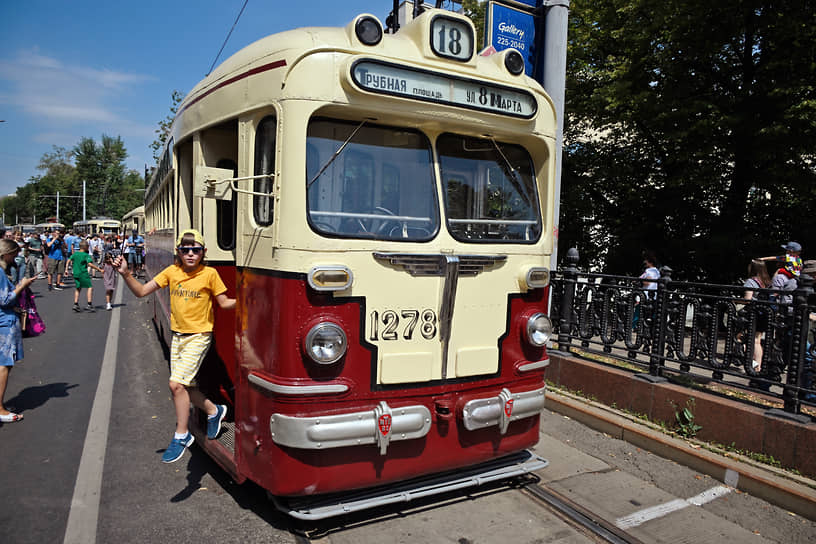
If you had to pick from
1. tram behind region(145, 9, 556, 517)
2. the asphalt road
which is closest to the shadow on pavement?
the asphalt road

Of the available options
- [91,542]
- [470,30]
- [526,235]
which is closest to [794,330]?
[526,235]

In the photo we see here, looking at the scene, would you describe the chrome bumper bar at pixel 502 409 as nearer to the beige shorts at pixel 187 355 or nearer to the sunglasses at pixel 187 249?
the beige shorts at pixel 187 355

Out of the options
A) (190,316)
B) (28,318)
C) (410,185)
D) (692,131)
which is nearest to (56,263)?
(28,318)

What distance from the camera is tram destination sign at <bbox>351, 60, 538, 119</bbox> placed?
11.5ft

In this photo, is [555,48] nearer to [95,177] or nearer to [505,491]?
[505,491]

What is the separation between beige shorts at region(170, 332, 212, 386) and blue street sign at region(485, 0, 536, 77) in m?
A: 5.96

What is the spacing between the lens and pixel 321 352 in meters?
3.38

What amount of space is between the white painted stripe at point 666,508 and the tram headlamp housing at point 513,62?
331 centimetres

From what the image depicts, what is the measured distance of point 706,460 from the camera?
4.79 metres

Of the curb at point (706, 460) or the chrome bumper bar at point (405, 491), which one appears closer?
the chrome bumper bar at point (405, 491)

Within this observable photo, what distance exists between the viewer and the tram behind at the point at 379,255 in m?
3.42

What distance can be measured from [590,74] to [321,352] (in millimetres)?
15314

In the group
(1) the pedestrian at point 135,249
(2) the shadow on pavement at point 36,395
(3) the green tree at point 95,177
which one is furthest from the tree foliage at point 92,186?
(2) the shadow on pavement at point 36,395

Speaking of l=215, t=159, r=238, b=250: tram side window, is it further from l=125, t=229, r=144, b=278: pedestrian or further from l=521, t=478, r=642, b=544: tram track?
l=125, t=229, r=144, b=278: pedestrian
